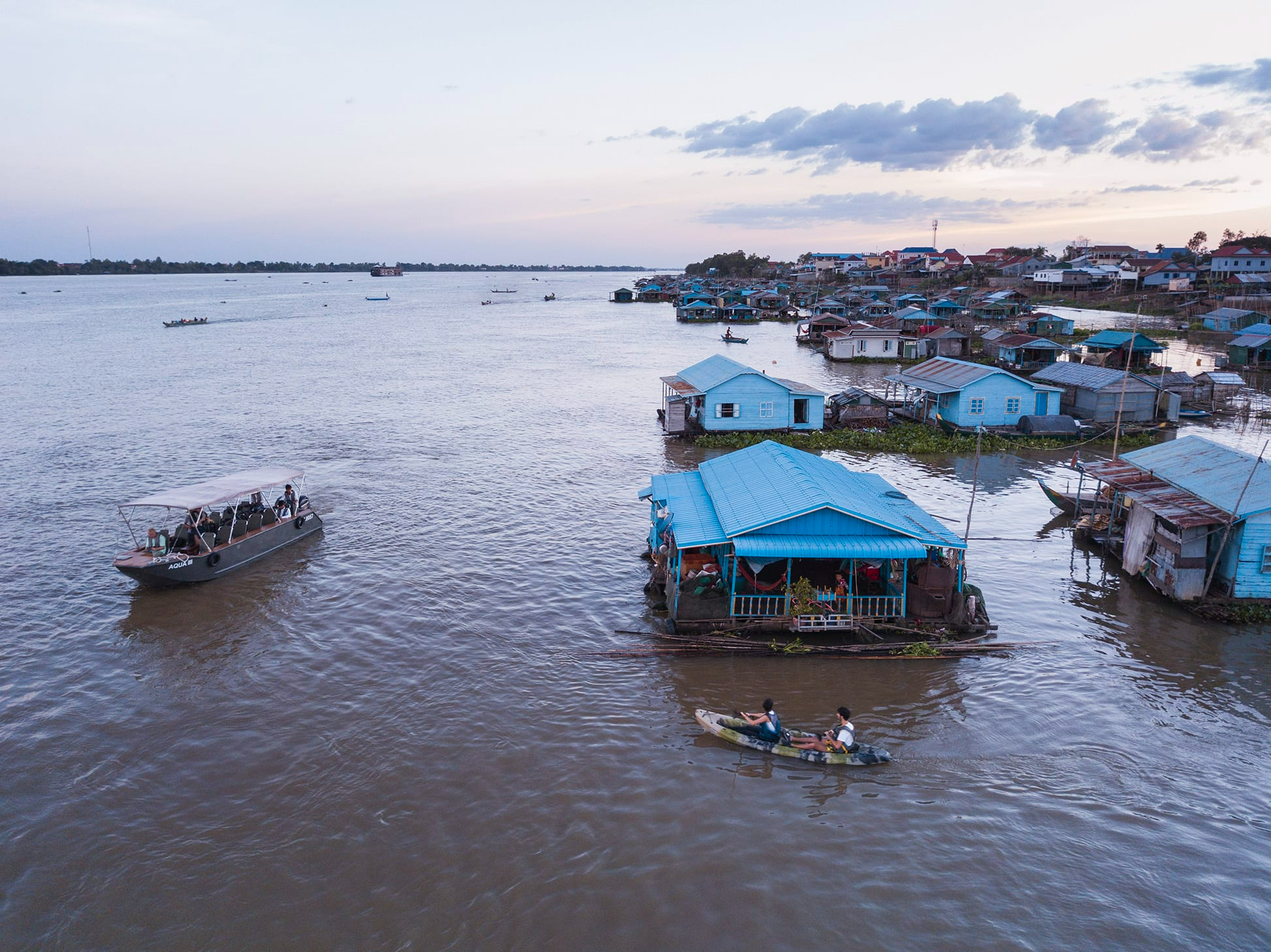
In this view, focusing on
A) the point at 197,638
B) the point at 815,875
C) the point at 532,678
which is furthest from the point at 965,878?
the point at 197,638

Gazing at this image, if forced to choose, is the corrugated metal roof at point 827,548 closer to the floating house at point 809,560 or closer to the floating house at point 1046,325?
the floating house at point 809,560

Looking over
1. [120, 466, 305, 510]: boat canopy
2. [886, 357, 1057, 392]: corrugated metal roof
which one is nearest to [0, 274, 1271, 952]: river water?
[120, 466, 305, 510]: boat canopy

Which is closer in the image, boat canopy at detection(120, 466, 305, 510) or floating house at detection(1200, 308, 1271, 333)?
boat canopy at detection(120, 466, 305, 510)

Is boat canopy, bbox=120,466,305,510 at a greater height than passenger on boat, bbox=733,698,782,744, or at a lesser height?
greater

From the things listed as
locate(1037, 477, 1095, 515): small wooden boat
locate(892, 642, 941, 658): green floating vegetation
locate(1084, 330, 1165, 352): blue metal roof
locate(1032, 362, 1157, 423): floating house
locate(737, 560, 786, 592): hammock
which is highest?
locate(1084, 330, 1165, 352): blue metal roof

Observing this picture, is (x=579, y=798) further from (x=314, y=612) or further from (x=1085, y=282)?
(x=1085, y=282)

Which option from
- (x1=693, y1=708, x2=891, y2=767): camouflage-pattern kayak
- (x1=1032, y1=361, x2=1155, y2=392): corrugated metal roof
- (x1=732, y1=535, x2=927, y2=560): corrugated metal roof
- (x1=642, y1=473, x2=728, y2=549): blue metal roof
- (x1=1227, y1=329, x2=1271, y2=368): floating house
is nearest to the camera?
(x1=693, y1=708, x2=891, y2=767): camouflage-pattern kayak

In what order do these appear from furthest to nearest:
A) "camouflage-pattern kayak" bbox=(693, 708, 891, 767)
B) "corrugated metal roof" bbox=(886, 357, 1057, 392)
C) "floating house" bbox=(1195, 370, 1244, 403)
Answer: "floating house" bbox=(1195, 370, 1244, 403) → "corrugated metal roof" bbox=(886, 357, 1057, 392) → "camouflage-pattern kayak" bbox=(693, 708, 891, 767)

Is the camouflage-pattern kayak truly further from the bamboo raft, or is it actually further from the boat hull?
the boat hull

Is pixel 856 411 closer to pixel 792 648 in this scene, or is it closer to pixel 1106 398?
pixel 1106 398
